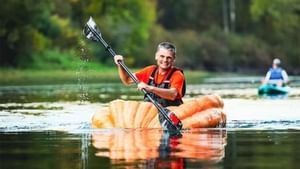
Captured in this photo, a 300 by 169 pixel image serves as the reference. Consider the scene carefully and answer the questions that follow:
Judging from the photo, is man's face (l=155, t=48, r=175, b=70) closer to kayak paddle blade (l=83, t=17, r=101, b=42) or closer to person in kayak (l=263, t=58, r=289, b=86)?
kayak paddle blade (l=83, t=17, r=101, b=42)

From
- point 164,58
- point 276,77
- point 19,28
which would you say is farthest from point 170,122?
point 19,28

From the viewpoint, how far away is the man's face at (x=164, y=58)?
65.1ft

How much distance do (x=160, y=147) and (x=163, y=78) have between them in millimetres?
4078

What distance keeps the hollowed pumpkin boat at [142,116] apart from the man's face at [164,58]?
2.47 ft

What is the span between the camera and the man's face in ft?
65.1

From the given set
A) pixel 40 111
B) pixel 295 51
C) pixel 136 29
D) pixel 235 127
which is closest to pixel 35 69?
pixel 136 29

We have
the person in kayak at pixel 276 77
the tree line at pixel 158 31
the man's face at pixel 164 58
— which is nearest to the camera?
the man's face at pixel 164 58

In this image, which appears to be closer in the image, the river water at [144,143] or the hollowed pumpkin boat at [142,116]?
the river water at [144,143]

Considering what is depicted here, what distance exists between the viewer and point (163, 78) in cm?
2027

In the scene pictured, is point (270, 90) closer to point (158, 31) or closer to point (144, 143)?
point (144, 143)

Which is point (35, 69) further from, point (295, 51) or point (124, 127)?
point (124, 127)

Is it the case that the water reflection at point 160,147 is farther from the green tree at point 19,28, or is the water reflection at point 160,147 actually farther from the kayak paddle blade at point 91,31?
the green tree at point 19,28

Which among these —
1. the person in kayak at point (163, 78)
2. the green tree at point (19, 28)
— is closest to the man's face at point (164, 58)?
the person in kayak at point (163, 78)

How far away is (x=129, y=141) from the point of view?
1748 cm
